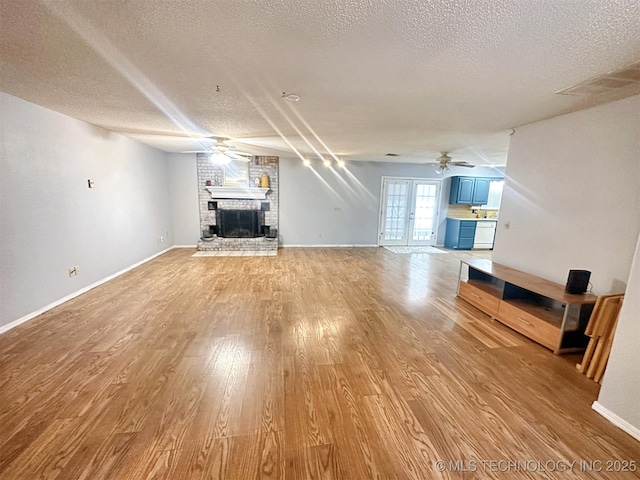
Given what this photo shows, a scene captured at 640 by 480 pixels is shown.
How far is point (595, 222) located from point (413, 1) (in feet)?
8.93

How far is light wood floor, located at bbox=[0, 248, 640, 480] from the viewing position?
4.68ft

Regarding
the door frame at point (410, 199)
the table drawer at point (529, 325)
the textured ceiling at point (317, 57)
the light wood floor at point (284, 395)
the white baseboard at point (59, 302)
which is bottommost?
the light wood floor at point (284, 395)

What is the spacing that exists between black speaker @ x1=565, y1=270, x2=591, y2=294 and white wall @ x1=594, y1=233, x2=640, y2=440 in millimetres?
840

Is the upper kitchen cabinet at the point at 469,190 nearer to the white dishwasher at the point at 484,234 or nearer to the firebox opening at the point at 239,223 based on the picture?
the white dishwasher at the point at 484,234

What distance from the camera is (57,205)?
3.17m

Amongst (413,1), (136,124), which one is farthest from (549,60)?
(136,124)

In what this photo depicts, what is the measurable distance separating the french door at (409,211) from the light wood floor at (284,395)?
177 inches

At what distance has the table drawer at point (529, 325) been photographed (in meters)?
2.51

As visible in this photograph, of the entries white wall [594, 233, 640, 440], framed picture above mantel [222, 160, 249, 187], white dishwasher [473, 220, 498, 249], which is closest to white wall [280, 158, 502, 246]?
framed picture above mantel [222, 160, 249, 187]

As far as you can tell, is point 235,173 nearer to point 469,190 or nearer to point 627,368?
point 469,190

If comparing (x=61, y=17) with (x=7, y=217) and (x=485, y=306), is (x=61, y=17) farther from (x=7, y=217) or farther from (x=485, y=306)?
(x=485, y=306)

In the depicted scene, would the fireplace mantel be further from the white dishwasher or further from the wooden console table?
the white dishwasher

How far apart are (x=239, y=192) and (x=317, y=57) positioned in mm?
5365

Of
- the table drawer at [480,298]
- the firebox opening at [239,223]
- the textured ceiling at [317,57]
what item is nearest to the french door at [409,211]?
the firebox opening at [239,223]
